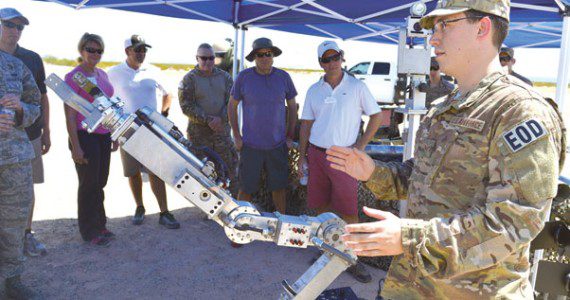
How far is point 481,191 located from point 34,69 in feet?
13.3

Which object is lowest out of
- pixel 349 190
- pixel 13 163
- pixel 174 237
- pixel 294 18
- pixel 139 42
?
pixel 174 237

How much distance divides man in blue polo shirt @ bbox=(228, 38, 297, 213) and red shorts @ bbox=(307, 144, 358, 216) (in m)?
0.43

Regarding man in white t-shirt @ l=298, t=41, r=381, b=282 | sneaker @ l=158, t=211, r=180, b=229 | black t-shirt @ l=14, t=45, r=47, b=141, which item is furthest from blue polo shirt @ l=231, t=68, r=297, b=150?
black t-shirt @ l=14, t=45, r=47, b=141

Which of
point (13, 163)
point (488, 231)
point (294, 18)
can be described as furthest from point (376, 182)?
point (294, 18)

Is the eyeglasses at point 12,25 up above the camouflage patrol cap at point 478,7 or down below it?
above

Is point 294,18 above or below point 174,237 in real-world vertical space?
above

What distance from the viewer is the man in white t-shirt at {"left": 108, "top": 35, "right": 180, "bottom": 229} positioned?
4.64 meters

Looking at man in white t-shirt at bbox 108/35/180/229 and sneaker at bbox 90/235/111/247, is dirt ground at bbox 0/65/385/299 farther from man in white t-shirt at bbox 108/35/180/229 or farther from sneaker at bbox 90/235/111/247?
man in white t-shirt at bbox 108/35/180/229

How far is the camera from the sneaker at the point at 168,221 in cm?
490

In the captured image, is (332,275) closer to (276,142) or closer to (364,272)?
(364,272)

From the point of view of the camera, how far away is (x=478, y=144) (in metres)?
1.40

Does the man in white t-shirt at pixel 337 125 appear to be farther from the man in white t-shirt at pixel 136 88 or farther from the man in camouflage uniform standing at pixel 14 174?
the man in camouflage uniform standing at pixel 14 174

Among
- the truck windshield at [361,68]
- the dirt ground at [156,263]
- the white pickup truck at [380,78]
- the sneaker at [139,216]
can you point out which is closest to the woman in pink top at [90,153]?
the dirt ground at [156,263]

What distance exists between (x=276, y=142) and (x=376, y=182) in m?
2.68
